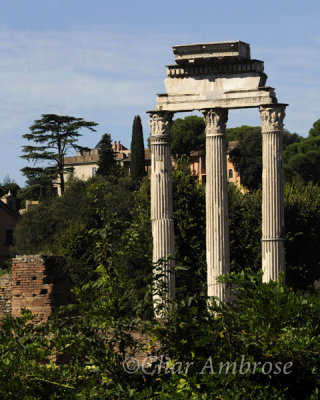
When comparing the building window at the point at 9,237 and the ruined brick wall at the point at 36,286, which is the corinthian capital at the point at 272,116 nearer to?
the ruined brick wall at the point at 36,286

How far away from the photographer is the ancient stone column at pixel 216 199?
94.3ft

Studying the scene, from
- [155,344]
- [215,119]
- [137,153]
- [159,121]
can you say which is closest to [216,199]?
[215,119]

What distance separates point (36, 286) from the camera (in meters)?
15.6

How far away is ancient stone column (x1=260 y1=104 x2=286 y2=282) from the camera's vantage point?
92.6ft

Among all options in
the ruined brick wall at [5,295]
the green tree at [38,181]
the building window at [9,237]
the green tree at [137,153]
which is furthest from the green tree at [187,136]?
the ruined brick wall at [5,295]

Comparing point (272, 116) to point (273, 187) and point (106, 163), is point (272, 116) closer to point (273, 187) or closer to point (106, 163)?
point (273, 187)

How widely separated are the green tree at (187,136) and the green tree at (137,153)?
7825 millimetres

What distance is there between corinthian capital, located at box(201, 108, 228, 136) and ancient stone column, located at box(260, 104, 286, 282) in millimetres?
1133

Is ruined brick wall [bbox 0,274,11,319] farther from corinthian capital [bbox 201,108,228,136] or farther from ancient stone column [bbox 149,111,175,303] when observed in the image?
corinthian capital [bbox 201,108,228,136]

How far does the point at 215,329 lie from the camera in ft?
34.6

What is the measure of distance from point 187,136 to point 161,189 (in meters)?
50.6

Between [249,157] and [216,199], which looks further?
[249,157]

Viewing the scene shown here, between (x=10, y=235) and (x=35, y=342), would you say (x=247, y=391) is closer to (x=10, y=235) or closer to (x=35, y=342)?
(x=35, y=342)

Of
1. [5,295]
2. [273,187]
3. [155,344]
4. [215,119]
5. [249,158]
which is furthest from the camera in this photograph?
[249,158]
